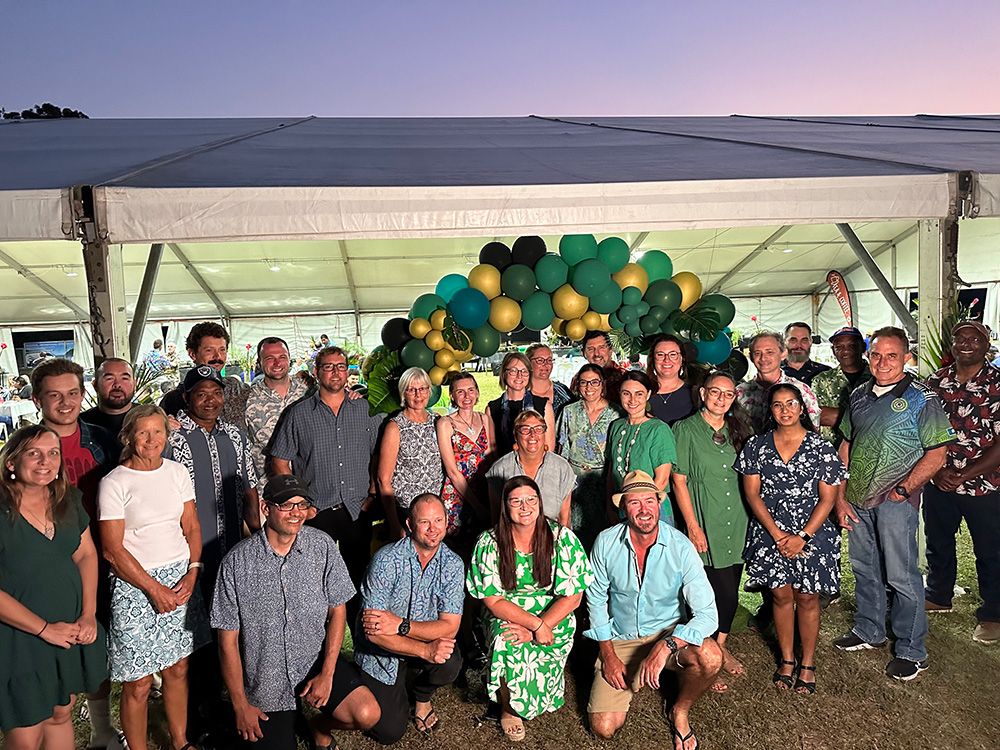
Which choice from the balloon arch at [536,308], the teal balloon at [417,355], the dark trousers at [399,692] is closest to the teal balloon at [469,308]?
the balloon arch at [536,308]

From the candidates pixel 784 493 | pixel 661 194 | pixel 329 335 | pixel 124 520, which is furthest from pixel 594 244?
pixel 329 335

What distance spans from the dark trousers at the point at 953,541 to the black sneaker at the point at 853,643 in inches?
27.0

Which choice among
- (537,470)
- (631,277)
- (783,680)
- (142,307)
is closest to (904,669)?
(783,680)

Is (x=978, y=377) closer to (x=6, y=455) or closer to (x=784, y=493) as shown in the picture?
(x=784, y=493)

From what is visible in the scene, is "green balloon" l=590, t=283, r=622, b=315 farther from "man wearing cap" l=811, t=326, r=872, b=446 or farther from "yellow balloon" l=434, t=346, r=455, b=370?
"man wearing cap" l=811, t=326, r=872, b=446

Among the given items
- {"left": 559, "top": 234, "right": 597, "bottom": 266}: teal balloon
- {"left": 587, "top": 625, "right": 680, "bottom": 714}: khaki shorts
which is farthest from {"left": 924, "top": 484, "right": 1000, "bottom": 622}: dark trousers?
{"left": 559, "top": 234, "right": 597, "bottom": 266}: teal balloon

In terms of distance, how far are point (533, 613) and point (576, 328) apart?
2.12m

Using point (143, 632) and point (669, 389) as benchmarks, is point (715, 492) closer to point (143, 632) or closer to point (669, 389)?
point (669, 389)

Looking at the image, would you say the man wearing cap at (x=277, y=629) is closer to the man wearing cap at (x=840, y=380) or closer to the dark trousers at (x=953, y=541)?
the man wearing cap at (x=840, y=380)

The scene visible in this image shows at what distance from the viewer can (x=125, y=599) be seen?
2619 millimetres

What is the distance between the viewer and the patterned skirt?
2605 millimetres

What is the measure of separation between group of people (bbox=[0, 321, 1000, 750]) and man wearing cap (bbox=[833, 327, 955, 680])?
12mm

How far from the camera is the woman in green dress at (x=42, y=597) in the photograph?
2.31m

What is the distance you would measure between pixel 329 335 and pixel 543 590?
10469mm
